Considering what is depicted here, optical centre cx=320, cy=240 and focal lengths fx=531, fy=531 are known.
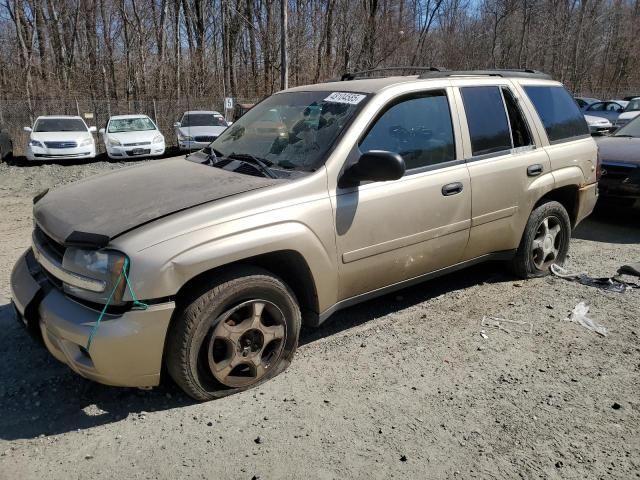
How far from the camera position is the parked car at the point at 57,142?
14094mm

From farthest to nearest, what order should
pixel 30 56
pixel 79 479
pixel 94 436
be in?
1. pixel 30 56
2. pixel 94 436
3. pixel 79 479

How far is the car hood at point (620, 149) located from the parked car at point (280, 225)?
9.63 ft

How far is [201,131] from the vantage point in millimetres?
16656

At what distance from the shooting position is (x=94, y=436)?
112 inches

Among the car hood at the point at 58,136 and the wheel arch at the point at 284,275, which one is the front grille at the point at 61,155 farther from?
the wheel arch at the point at 284,275

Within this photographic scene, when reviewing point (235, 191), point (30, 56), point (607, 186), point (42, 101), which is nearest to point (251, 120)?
point (235, 191)

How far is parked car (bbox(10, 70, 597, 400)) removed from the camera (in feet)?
9.05

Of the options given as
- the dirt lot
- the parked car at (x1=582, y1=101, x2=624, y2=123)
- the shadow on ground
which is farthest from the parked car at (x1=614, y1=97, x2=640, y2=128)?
the shadow on ground

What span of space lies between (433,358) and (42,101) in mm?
21546

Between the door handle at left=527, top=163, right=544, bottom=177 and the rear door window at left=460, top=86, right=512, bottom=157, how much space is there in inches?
10.9

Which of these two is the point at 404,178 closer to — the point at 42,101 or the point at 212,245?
the point at 212,245

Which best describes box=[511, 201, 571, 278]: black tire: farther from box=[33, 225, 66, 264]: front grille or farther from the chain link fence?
the chain link fence

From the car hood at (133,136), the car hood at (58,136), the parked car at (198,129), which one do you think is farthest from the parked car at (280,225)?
the parked car at (198,129)

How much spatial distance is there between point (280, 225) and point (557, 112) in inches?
129
